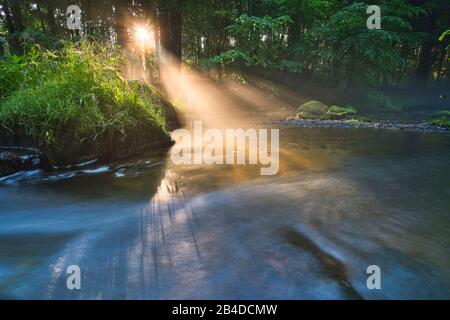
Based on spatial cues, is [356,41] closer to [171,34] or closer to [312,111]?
[312,111]

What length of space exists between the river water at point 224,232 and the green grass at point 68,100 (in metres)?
0.58

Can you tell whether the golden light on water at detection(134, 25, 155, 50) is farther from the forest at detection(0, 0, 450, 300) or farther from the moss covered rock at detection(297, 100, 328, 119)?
the moss covered rock at detection(297, 100, 328, 119)

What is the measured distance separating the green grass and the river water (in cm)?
58

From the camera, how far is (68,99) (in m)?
4.39

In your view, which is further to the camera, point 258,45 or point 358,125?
point 258,45

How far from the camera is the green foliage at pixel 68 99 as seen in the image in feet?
13.9

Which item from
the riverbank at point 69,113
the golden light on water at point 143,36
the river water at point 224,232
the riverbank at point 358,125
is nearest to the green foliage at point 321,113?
the riverbank at point 358,125

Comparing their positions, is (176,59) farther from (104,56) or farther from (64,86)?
(64,86)

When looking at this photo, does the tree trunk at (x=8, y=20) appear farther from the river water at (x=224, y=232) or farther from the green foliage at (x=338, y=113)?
the green foliage at (x=338, y=113)

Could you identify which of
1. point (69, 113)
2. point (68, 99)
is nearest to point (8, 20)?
point (68, 99)

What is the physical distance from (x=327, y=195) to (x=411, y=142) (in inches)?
193

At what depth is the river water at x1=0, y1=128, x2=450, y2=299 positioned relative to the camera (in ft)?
6.27

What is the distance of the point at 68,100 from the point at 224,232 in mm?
3101

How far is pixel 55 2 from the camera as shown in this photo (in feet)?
30.6
